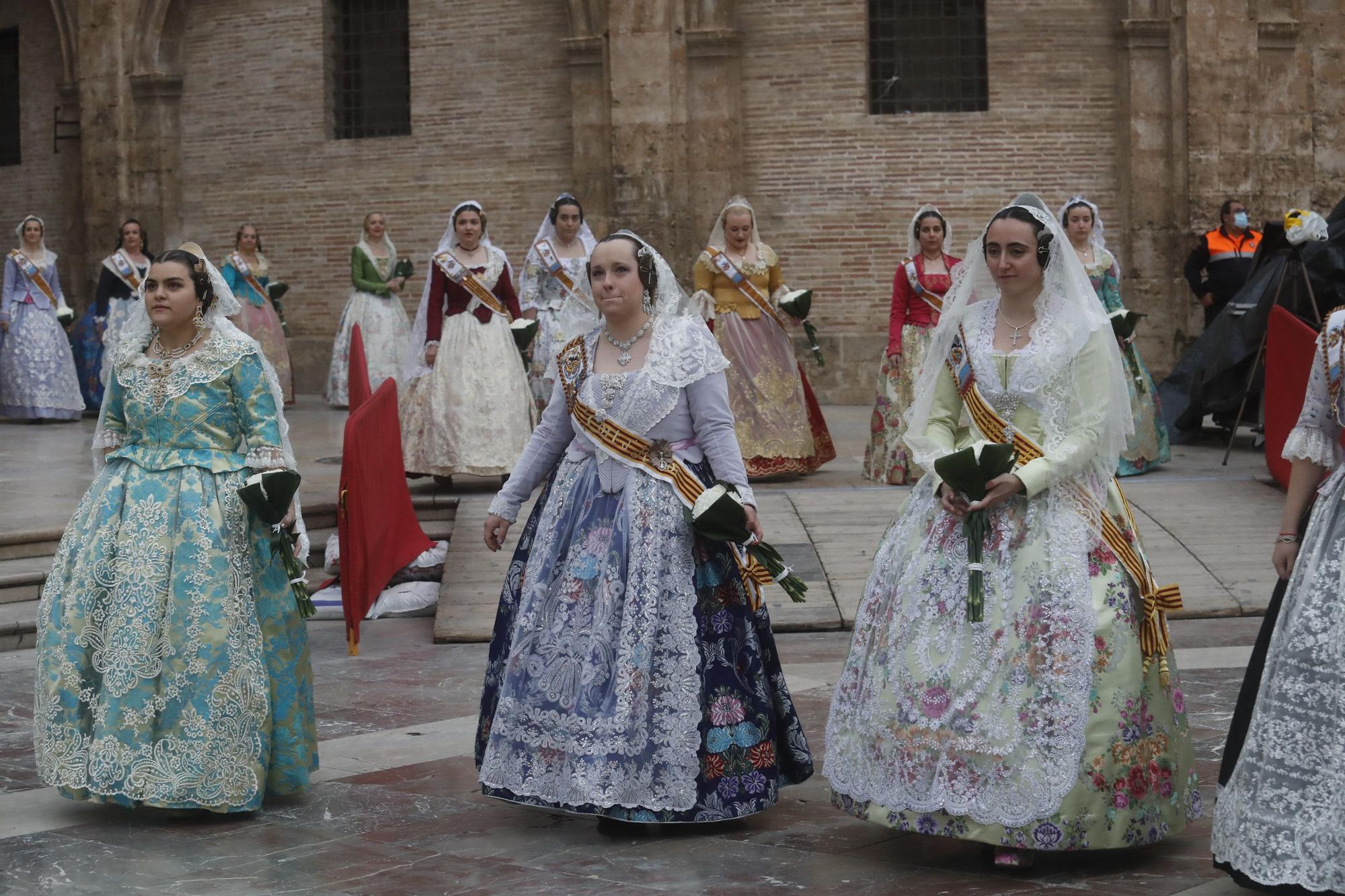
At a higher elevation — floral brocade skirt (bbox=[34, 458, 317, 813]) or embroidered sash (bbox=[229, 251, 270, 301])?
embroidered sash (bbox=[229, 251, 270, 301])

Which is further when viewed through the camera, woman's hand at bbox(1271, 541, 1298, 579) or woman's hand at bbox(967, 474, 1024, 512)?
woman's hand at bbox(967, 474, 1024, 512)

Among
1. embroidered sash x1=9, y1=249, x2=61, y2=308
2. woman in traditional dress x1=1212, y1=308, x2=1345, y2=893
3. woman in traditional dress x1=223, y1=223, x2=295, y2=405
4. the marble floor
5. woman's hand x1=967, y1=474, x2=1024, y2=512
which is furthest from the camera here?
woman in traditional dress x1=223, y1=223, x2=295, y2=405

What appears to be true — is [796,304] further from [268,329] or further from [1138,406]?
[268,329]

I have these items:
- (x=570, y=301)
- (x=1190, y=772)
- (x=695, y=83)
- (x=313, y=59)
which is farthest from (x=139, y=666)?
(x=313, y=59)

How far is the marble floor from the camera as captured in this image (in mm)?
4582

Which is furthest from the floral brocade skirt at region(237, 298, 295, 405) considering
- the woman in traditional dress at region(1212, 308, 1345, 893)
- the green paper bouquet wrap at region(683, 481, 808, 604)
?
the woman in traditional dress at region(1212, 308, 1345, 893)

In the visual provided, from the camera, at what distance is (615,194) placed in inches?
680

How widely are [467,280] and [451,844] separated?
636cm

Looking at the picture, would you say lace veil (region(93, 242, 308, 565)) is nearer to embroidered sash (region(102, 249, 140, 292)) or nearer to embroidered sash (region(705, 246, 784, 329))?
embroidered sash (region(705, 246, 784, 329))

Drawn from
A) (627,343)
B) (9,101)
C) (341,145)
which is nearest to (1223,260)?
(341,145)

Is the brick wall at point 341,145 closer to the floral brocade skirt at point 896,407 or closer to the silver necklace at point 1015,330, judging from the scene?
the floral brocade skirt at point 896,407

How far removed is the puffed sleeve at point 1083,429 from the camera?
15.5ft

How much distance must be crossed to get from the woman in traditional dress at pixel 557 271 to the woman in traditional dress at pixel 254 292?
5.08 metres

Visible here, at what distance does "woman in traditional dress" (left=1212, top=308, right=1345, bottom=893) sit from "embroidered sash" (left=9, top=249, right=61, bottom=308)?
46.0ft
